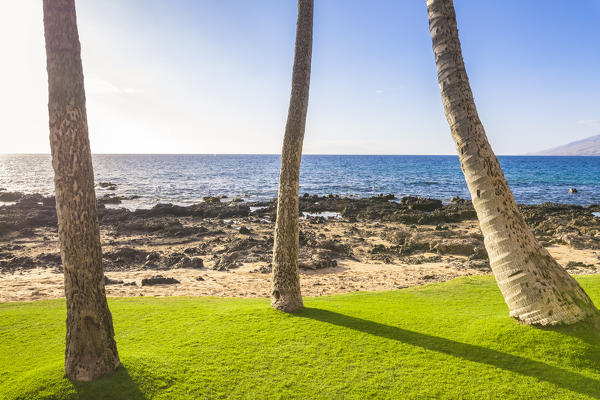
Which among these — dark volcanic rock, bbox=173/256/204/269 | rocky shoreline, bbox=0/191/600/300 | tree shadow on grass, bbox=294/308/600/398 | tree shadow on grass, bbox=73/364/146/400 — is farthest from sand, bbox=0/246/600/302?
tree shadow on grass, bbox=73/364/146/400

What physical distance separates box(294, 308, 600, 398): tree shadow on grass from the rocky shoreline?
7.55 m

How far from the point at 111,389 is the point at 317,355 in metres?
2.54

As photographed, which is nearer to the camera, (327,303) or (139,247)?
(327,303)

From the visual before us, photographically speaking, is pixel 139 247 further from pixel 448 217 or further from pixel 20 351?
pixel 448 217

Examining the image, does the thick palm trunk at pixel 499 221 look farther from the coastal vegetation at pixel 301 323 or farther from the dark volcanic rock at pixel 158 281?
the dark volcanic rock at pixel 158 281

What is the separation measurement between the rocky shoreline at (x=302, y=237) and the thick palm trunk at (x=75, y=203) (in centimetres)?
852

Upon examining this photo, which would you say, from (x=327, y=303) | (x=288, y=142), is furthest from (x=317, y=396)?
(x=288, y=142)

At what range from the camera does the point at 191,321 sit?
21.4 ft

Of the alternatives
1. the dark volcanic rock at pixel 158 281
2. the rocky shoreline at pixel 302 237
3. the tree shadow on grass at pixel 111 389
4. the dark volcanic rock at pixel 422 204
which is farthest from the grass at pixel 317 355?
the dark volcanic rock at pixel 422 204

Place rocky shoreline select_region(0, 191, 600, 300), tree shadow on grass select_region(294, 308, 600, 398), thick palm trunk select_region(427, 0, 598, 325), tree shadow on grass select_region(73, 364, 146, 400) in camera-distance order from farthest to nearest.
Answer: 1. rocky shoreline select_region(0, 191, 600, 300)
2. thick palm trunk select_region(427, 0, 598, 325)
3. tree shadow on grass select_region(294, 308, 600, 398)
4. tree shadow on grass select_region(73, 364, 146, 400)

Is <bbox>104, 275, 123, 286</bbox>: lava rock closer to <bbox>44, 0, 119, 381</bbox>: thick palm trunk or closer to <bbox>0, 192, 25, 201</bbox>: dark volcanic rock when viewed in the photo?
<bbox>44, 0, 119, 381</bbox>: thick palm trunk

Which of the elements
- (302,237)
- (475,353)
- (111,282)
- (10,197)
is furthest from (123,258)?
(10,197)

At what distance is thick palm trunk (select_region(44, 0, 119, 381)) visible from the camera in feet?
13.0

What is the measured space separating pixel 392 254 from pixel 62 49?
51.6 feet
